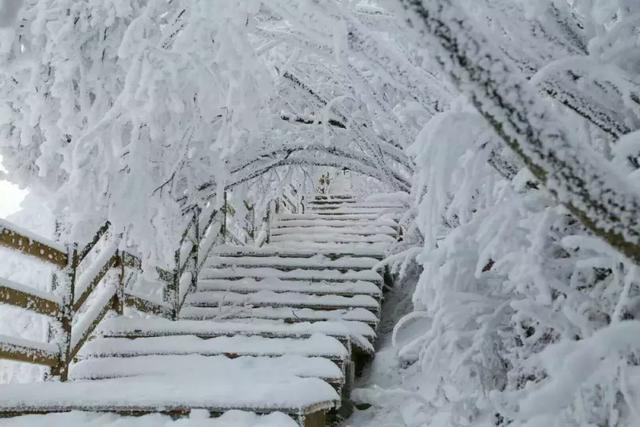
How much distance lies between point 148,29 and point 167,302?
275cm

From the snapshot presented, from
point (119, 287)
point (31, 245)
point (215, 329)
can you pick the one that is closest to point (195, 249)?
point (119, 287)

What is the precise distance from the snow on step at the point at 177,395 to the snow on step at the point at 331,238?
5.08m

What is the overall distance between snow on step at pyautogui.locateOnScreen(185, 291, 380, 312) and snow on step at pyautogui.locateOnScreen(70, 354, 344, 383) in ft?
6.29

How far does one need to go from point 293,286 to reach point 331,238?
2.33 metres

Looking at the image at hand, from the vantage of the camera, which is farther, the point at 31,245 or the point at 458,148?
the point at 31,245

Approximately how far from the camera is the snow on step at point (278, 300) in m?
6.22

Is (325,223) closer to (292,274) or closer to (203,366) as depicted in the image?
(292,274)

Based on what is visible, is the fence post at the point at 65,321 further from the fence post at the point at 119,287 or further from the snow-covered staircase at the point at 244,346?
the fence post at the point at 119,287

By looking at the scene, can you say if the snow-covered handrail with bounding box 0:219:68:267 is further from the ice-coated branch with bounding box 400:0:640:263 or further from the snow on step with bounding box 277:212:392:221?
the snow on step with bounding box 277:212:392:221

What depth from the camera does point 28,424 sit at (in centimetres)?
338

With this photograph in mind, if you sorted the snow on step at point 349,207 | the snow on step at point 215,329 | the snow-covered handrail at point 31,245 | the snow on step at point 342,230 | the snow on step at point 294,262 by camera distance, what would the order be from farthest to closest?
the snow on step at point 349,207 < the snow on step at point 342,230 < the snow on step at point 294,262 < the snow on step at point 215,329 < the snow-covered handrail at point 31,245

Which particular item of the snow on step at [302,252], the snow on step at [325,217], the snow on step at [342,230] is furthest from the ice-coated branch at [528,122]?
the snow on step at [325,217]

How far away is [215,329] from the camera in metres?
4.71

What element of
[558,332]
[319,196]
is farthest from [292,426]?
[319,196]
